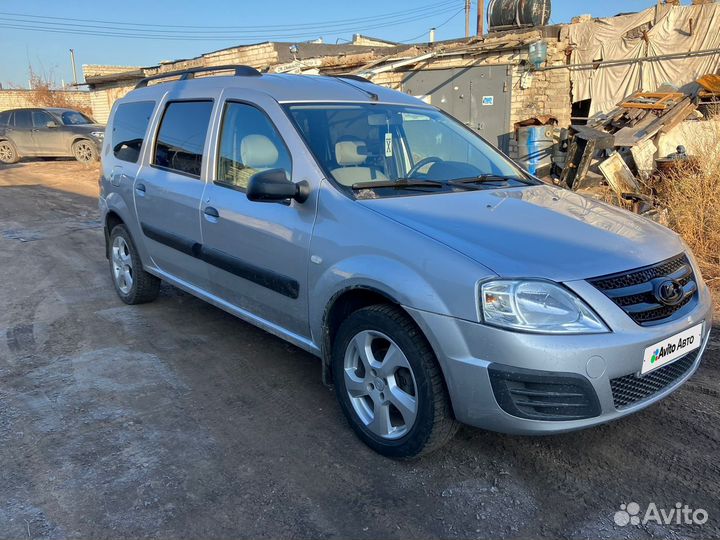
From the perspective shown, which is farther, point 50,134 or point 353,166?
point 50,134

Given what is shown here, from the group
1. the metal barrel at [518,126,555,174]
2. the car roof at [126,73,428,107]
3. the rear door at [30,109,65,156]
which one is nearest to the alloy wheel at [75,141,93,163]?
the rear door at [30,109,65,156]

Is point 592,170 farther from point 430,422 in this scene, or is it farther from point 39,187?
point 39,187

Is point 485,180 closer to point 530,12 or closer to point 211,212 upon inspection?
point 211,212

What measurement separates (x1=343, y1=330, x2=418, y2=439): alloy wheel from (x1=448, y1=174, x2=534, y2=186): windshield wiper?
Result: 116cm

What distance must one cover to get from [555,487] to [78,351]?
3.43 metres

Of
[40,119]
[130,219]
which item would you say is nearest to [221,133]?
[130,219]

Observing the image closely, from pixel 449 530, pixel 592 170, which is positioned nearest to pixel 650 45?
pixel 592 170

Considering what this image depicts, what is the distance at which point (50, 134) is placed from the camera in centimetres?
1706

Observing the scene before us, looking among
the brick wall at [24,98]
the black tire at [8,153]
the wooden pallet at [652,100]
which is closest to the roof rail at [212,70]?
the wooden pallet at [652,100]

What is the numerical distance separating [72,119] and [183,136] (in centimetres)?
1493

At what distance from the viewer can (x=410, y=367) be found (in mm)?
2686

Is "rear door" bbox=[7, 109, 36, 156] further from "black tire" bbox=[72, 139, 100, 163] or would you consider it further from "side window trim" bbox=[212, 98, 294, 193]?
"side window trim" bbox=[212, 98, 294, 193]

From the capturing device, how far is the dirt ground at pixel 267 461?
2486 mm

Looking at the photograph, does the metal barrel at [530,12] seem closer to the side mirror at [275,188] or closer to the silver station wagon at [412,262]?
the silver station wagon at [412,262]
